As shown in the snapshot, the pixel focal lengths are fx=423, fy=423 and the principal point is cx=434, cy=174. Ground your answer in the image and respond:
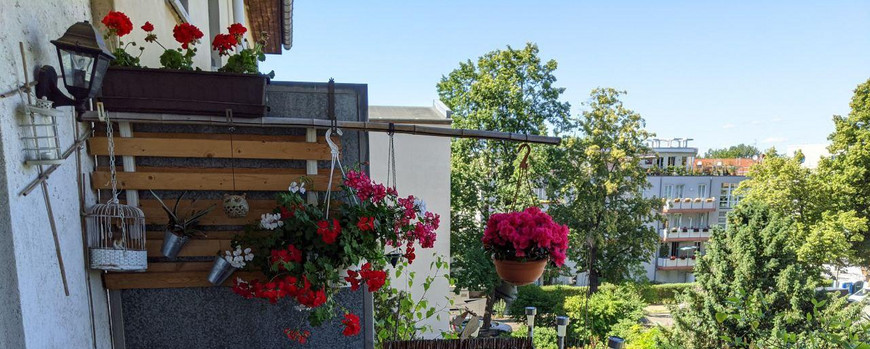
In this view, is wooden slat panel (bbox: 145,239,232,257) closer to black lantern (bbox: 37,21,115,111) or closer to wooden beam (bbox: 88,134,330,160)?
wooden beam (bbox: 88,134,330,160)

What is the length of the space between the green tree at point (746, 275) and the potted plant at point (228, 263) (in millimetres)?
7275

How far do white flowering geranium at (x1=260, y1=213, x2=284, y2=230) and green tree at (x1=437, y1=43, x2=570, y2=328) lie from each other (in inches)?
406

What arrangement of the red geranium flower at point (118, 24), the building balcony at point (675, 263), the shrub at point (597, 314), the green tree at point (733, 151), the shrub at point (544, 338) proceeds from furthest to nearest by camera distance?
the green tree at point (733, 151), the building balcony at point (675, 263), the shrub at point (597, 314), the shrub at point (544, 338), the red geranium flower at point (118, 24)

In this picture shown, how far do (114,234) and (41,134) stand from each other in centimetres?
52

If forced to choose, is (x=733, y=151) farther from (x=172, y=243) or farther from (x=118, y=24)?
(x=118, y=24)

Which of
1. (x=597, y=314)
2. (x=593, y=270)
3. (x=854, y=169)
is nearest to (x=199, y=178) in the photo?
(x=597, y=314)

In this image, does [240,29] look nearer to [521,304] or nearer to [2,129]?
[2,129]

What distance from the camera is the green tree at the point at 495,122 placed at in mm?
11891

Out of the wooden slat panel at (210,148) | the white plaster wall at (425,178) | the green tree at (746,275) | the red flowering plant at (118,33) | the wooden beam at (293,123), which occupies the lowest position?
the green tree at (746,275)

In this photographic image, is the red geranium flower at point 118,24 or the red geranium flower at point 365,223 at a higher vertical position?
the red geranium flower at point 118,24

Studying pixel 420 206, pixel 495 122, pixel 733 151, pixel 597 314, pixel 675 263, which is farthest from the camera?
pixel 733 151

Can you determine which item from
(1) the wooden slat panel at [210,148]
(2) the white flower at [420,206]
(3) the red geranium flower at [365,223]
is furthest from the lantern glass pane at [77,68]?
(2) the white flower at [420,206]

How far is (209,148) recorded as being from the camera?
1.68m

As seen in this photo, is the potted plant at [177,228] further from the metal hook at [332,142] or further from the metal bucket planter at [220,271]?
the metal hook at [332,142]
